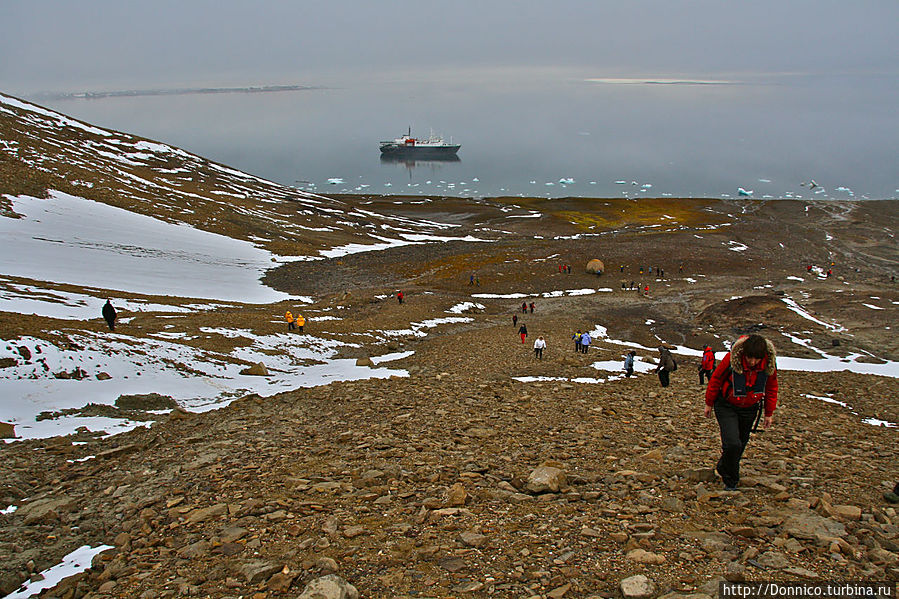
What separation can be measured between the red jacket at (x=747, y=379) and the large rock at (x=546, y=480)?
242 cm

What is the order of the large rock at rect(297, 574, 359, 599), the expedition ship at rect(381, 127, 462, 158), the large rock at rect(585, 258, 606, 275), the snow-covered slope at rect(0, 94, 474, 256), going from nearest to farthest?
the large rock at rect(297, 574, 359, 599) → the large rock at rect(585, 258, 606, 275) → the snow-covered slope at rect(0, 94, 474, 256) → the expedition ship at rect(381, 127, 462, 158)

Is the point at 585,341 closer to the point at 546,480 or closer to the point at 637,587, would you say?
the point at 546,480

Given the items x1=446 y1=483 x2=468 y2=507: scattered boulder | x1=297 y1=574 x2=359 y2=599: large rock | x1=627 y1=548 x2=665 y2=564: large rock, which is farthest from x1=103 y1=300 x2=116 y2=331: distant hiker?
x1=627 y1=548 x2=665 y2=564: large rock

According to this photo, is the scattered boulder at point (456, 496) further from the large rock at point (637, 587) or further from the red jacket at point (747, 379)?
the red jacket at point (747, 379)

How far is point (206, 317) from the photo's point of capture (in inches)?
1131

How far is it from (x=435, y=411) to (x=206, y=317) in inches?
761

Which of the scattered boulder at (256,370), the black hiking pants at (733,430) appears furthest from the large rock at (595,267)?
the black hiking pants at (733,430)

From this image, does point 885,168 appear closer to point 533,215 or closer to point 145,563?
point 533,215

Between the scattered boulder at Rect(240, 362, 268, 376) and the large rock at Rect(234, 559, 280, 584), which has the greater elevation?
the large rock at Rect(234, 559, 280, 584)

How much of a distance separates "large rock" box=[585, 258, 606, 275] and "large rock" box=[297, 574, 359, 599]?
5998cm

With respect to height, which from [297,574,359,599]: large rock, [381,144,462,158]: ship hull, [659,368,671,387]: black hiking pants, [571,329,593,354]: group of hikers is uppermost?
[381,144,462,158]: ship hull

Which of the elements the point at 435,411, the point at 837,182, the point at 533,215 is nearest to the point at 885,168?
the point at 837,182

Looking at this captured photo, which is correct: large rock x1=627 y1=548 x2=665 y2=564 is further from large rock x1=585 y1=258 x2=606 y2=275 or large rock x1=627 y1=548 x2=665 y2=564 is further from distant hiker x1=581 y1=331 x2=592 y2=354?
large rock x1=585 y1=258 x2=606 y2=275

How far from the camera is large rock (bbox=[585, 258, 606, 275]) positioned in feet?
206
